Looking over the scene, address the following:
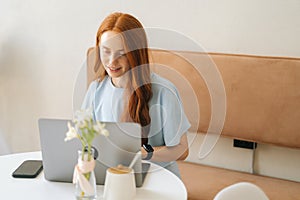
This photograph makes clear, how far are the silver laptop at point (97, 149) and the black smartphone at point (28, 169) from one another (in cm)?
8

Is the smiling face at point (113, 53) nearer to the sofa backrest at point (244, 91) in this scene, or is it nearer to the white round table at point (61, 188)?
the white round table at point (61, 188)

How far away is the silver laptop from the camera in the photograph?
1.46 metres

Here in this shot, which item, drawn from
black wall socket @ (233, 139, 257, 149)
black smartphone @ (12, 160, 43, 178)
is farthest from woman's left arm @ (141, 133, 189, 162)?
black wall socket @ (233, 139, 257, 149)

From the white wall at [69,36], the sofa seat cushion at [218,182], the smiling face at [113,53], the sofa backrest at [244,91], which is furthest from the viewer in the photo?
the white wall at [69,36]

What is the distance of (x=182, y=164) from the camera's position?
2.46 m

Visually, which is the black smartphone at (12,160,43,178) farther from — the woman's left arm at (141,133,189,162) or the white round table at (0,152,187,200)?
the woman's left arm at (141,133,189,162)

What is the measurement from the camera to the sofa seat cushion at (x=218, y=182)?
2.08 m

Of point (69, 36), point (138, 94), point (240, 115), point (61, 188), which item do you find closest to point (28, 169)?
point (61, 188)

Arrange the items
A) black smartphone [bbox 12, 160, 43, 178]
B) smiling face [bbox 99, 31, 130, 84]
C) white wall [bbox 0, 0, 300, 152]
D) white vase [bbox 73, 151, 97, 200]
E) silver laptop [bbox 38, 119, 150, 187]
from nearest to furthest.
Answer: white vase [bbox 73, 151, 97, 200], silver laptop [bbox 38, 119, 150, 187], black smartphone [bbox 12, 160, 43, 178], smiling face [bbox 99, 31, 130, 84], white wall [bbox 0, 0, 300, 152]

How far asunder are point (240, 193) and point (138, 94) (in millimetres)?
690

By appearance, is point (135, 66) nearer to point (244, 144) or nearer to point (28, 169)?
point (28, 169)

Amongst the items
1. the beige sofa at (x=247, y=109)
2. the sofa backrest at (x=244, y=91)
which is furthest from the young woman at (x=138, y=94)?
the sofa backrest at (x=244, y=91)

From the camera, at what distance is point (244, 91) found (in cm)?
227

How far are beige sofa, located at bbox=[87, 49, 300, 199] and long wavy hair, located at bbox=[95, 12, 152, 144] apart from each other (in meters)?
0.47
